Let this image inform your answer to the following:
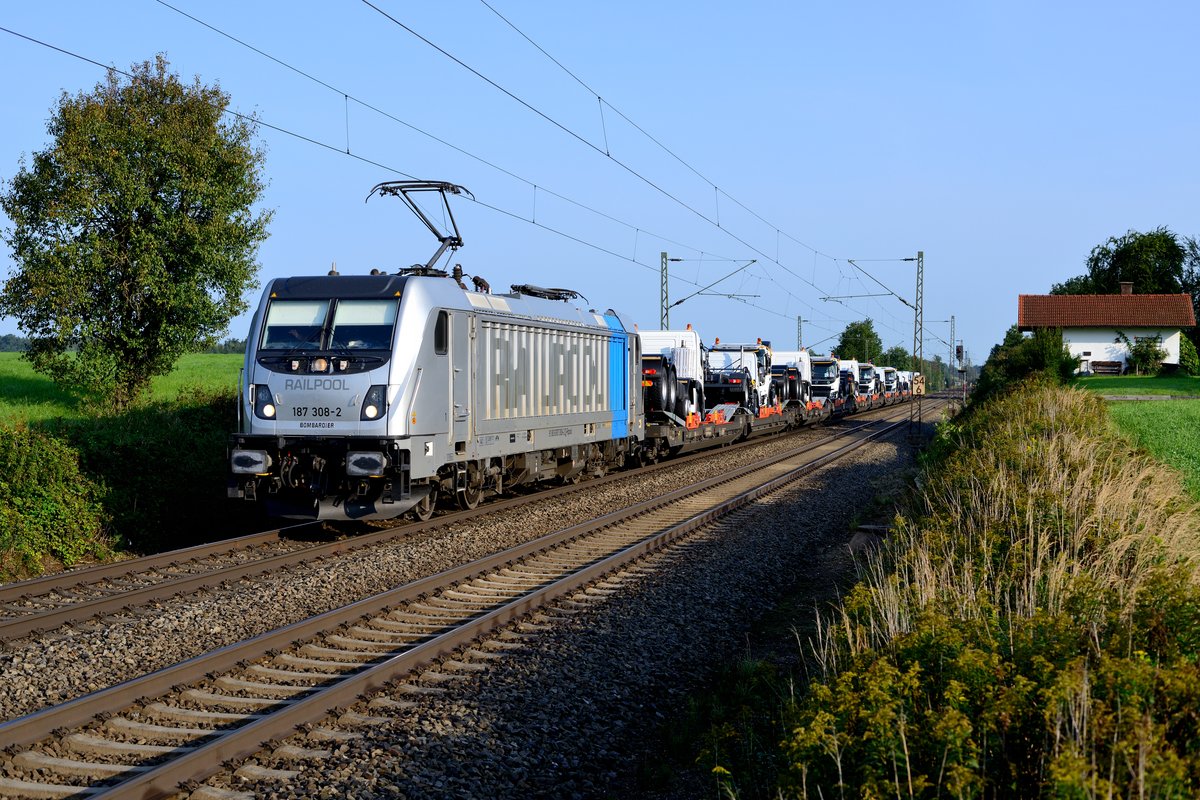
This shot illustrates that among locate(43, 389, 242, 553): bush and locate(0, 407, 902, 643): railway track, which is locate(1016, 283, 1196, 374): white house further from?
locate(0, 407, 902, 643): railway track

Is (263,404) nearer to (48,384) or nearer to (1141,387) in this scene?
(48,384)

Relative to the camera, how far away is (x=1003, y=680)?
14.7 ft

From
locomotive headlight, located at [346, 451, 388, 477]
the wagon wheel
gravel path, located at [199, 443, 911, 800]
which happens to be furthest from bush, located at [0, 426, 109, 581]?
gravel path, located at [199, 443, 911, 800]

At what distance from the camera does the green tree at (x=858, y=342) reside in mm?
109625

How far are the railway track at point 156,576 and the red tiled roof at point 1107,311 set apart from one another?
6490cm

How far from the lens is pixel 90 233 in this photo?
29.1 metres

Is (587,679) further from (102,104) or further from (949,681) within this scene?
(102,104)

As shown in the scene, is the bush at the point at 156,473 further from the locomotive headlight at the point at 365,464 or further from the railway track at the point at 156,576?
the locomotive headlight at the point at 365,464

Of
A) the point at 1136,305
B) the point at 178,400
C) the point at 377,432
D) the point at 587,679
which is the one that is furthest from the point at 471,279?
the point at 1136,305

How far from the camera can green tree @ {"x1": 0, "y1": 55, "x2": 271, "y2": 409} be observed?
28.8 metres

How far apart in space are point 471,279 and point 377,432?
403 cm

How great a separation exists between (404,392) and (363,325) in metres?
1.06

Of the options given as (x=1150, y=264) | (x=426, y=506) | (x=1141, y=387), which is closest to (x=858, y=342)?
(x=1150, y=264)

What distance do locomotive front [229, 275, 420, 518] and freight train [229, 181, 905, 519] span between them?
0.02 m
